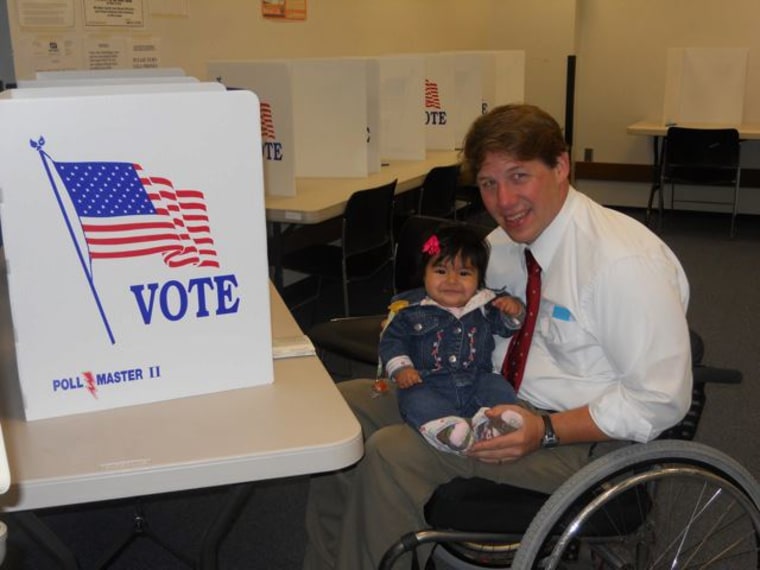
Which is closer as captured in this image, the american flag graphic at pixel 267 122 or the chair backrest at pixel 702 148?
the american flag graphic at pixel 267 122

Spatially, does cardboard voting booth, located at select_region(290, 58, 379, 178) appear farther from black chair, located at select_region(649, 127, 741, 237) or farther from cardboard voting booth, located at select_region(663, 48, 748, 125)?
cardboard voting booth, located at select_region(663, 48, 748, 125)

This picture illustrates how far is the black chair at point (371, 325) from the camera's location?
6.55 ft

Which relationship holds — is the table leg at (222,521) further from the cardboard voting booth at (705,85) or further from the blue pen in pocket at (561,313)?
the cardboard voting booth at (705,85)

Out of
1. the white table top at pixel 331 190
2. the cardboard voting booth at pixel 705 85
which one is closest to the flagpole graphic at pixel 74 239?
the white table top at pixel 331 190

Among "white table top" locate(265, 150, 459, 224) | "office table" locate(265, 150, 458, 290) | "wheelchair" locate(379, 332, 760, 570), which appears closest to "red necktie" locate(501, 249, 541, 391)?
"wheelchair" locate(379, 332, 760, 570)

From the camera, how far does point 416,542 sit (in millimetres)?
1361

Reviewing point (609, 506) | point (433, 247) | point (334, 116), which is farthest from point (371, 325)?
point (334, 116)

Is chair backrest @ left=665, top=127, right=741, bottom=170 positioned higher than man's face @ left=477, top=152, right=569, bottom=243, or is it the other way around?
man's face @ left=477, top=152, right=569, bottom=243

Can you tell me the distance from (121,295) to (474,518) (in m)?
0.71

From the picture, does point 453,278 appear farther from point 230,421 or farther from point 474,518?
point 230,421

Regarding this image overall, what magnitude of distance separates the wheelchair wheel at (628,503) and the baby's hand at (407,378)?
15.9 inches

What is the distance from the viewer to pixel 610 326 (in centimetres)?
140

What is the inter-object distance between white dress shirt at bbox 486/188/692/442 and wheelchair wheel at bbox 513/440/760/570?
0.29ft

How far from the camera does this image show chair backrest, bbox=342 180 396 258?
3.24 meters
